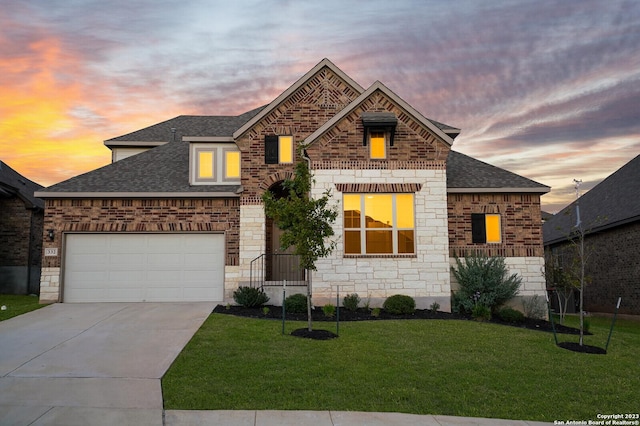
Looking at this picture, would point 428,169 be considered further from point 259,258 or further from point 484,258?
point 259,258

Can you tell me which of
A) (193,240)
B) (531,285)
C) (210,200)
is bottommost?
(531,285)

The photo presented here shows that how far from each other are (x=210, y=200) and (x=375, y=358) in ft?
31.2

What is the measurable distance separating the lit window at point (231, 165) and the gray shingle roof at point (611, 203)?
12.4m

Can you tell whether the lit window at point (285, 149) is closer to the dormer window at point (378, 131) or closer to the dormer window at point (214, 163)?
the dormer window at point (214, 163)

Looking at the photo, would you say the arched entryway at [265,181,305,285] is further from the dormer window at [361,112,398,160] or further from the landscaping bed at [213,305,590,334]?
the dormer window at [361,112,398,160]

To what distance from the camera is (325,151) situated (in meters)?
15.7

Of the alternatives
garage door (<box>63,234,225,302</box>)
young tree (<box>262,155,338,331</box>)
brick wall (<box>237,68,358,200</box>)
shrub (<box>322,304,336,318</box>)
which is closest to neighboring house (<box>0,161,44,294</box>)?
garage door (<box>63,234,225,302</box>)

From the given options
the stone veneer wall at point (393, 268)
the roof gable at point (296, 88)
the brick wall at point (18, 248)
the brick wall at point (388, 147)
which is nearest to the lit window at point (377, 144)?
the brick wall at point (388, 147)

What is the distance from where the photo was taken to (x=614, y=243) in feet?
69.0

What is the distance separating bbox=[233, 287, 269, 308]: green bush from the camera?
49.6 ft

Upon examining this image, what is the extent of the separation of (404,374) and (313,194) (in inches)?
317

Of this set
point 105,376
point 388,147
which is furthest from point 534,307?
point 105,376

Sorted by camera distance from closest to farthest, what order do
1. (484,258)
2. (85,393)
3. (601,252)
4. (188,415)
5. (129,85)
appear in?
(188,415), (85,393), (484,258), (129,85), (601,252)

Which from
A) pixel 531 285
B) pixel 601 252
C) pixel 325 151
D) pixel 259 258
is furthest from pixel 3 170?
pixel 601 252
